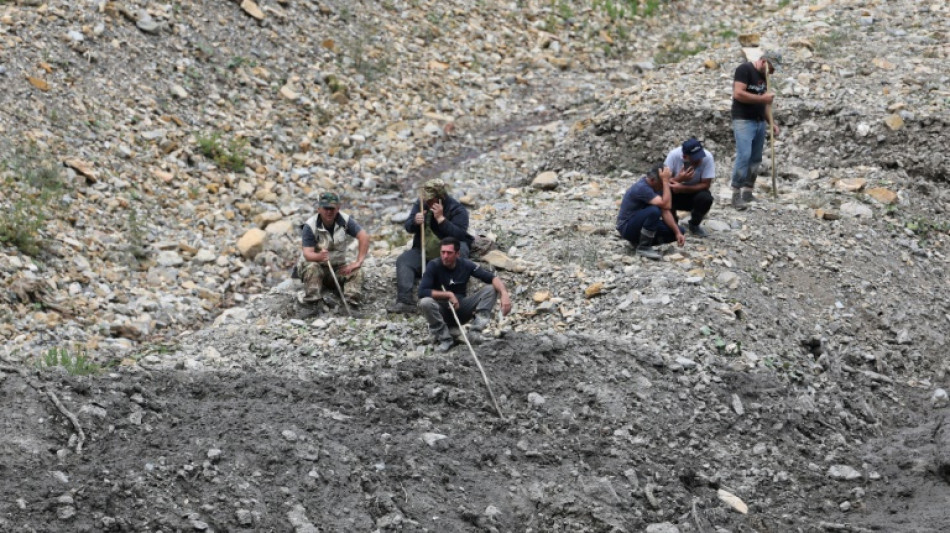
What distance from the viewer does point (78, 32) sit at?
14.6m

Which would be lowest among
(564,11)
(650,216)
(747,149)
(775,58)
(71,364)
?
(71,364)

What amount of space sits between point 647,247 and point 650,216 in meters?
0.32

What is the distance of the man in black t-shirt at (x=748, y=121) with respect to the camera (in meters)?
11.3

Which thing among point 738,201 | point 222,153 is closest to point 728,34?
point 738,201

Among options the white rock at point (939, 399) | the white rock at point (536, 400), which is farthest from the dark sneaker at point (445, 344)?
the white rock at point (939, 399)

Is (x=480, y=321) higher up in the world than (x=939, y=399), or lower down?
higher up

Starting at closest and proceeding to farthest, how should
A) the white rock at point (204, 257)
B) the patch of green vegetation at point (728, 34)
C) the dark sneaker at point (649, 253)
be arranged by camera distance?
the dark sneaker at point (649, 253) → the white rock at point (204, 257) → the patch of green vegetation at point (728, 34)

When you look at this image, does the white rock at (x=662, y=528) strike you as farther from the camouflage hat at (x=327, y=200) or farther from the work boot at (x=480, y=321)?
the camouflage hat at (x=327, y=200)

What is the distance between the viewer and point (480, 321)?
29.1 feet

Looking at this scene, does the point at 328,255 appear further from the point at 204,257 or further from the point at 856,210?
the point at 856,210

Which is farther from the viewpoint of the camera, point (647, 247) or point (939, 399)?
point (647, 247)

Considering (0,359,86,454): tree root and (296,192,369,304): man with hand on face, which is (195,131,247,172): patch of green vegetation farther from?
(0,359,86,454): tree root

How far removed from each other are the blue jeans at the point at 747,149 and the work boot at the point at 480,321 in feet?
12.7

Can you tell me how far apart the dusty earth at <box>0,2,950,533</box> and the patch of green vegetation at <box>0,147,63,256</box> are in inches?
10.1
